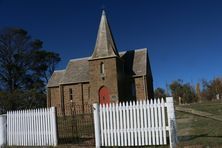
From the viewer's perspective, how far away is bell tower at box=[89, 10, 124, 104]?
35.8 metres

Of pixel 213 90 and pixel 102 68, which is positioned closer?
pixel 102 68

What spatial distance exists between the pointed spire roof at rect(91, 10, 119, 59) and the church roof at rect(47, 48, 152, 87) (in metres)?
2.85

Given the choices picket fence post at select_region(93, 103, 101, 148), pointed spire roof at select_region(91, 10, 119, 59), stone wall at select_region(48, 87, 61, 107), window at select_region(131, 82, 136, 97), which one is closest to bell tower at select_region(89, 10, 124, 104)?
pointed spire roof at select_region(91, 10, 119, 59)

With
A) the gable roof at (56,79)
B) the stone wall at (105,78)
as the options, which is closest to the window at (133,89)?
the stone wall at (105,78)

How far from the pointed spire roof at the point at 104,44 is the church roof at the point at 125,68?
2.85 meters

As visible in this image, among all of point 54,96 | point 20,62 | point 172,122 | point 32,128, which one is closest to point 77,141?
point 32,128

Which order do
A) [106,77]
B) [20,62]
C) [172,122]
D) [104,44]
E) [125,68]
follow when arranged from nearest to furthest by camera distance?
[172,122], [106,77], [104,44], [125,68], [20,62]

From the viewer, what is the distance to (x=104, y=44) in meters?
37.1

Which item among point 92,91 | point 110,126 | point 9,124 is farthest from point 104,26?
point 110,126

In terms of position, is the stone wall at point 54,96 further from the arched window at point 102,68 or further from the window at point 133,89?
the window at point 133,89

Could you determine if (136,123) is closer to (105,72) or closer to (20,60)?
(105,72)

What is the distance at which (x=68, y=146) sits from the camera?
1354cm

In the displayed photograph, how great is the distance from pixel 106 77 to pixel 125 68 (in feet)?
11.9

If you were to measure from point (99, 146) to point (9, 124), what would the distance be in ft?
18.0
